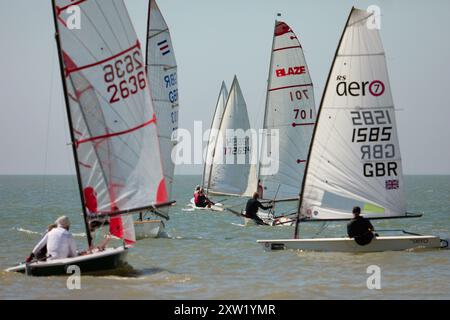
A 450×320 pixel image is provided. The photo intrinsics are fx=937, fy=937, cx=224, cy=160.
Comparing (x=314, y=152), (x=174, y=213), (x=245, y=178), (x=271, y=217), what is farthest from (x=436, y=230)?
(x=174, y=213)

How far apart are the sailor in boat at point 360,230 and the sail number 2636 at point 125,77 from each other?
551cm

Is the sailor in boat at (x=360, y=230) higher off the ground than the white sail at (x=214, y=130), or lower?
lower

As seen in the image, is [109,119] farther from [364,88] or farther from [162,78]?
[162,78]

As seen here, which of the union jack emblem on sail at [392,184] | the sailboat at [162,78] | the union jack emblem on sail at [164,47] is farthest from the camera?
the union jack emblem on sail at [164,47]

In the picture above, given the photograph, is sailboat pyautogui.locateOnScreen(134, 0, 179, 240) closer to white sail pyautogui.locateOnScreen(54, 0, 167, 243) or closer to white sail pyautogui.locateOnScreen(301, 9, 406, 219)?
white sail pyautogui.locateOnScreen(301, 9, 406, 219)

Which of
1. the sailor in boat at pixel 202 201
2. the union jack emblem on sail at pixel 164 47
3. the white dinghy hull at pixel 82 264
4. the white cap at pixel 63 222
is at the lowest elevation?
the sailor in boat at pixel 202 201

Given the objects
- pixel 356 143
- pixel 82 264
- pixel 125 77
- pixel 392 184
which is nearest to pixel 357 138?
pixel 356 143

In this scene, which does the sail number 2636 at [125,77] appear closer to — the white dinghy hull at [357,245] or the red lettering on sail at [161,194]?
the red lettering on sail at [161,194]

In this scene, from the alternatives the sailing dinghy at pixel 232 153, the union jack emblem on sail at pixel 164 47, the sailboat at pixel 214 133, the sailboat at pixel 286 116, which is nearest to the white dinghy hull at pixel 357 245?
the union jack emblem on sail at pixel 164 47

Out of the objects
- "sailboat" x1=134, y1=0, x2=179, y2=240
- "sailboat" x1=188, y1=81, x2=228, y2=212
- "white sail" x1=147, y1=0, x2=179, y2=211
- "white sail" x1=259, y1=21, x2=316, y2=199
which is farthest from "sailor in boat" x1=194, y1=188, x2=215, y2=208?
"white sail" x1=147, y1=0, x2=179, y2=211

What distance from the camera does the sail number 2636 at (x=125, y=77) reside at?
17.5 m

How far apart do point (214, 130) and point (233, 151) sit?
341 cm
